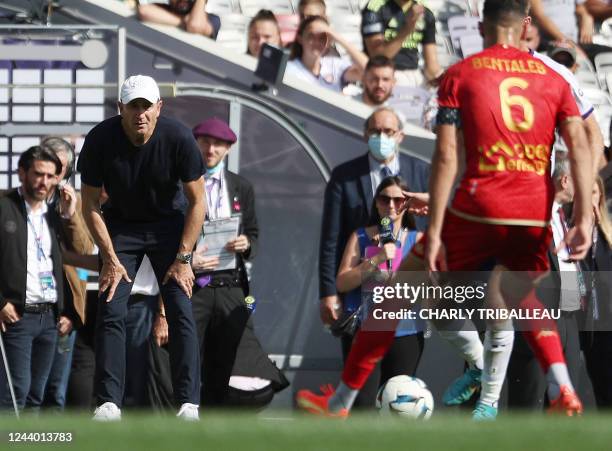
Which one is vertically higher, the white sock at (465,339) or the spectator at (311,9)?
the spectator at (311,9)

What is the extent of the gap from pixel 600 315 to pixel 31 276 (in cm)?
382

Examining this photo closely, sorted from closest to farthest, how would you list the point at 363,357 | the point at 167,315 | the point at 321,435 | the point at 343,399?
the point at 321,435 < the point at 363,357 < the point at 343,399 < the point at 167,315

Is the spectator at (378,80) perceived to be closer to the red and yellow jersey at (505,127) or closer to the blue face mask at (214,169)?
the blue face mask at (214,169)

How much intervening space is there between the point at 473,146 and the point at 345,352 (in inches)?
121

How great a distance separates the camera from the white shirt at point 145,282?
411 inches

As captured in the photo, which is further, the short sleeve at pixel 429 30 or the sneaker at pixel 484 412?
the short sleeve at pixel 429 30

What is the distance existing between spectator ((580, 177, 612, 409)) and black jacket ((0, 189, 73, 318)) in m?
3.53

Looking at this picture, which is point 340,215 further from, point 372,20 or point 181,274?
point 372,20

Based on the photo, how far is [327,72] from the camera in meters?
13.0

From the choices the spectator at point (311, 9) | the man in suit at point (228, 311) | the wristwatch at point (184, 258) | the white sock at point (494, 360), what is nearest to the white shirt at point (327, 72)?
the spectator at point (311, 9)

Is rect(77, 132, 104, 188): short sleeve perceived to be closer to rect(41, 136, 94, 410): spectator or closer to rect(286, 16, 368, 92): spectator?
rect(41, 136, 94, 410): spectator

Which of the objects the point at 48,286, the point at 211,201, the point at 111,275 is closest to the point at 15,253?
the point at 48,286

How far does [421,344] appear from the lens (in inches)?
389

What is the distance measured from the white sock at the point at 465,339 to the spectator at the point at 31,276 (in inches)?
106
